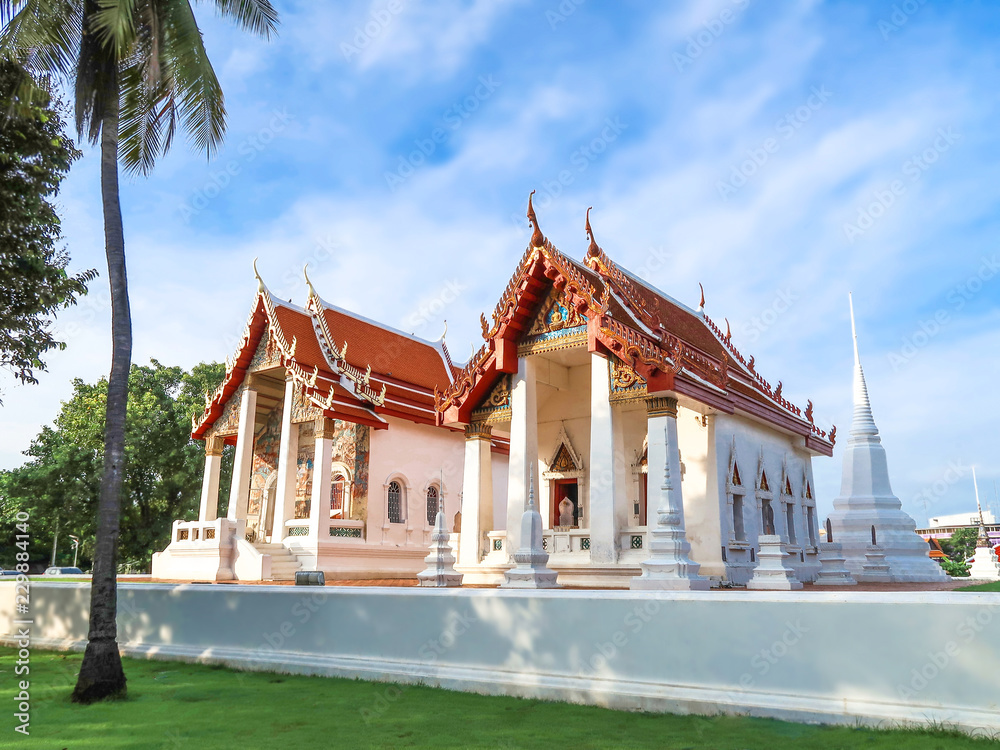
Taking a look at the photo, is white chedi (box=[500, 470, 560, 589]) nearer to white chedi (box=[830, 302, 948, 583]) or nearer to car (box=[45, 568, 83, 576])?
white chedi (box=[830, 302, 948, 583])

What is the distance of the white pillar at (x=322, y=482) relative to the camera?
1662 centimetres

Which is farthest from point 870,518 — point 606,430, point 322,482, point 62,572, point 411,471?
point 62,572

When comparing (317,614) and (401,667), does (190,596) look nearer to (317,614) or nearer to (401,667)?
(317,614)

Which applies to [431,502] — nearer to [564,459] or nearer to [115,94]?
[564,459]

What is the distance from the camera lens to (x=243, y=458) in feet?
62.0

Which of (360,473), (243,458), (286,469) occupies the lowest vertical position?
(360,473)

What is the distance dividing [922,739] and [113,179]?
29.1 ft

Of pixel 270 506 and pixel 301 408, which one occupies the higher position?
pixel 301 408

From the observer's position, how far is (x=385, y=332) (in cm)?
2255

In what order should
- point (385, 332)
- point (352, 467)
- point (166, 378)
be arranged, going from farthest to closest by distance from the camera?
point (166, 378)
point (385, 332)
point (352, 467)

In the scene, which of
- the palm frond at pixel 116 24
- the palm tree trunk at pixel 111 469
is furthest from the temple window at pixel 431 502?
the palm frond at pixel 116 24

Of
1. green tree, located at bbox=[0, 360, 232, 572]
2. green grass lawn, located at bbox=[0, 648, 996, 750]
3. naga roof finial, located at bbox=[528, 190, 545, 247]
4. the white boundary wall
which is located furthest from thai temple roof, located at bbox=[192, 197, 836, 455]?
green tree, located at bbox=[0, 360, 232, 572]

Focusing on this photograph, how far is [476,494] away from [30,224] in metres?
7.81

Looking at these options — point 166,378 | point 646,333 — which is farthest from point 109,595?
point 166,378
